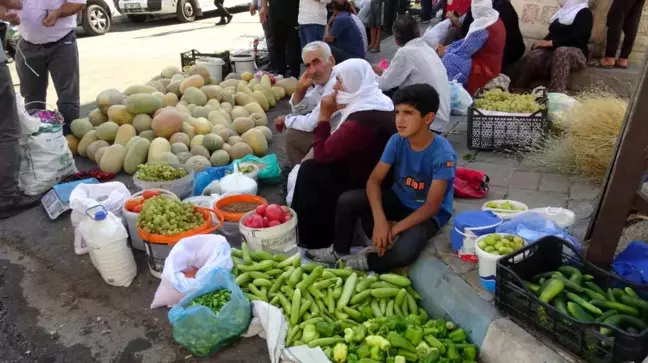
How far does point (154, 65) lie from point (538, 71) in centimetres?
668

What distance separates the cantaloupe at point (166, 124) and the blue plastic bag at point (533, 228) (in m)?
3.60

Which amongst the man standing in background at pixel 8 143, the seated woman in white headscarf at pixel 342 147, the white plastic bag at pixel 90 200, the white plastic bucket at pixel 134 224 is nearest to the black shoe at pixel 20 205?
the man standing in background at pixel 8 143

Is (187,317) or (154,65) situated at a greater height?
(154,65)

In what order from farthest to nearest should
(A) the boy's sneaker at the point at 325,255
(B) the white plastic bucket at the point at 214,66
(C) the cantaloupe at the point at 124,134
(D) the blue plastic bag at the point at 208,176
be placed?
(B) the white plastic bucket at the point at 214,66, (C) the cantaloupe at the point at 124,134, (D) the blue plastic bag at the point at 208,176, (A) the boy's sneaker at the point at 325,255

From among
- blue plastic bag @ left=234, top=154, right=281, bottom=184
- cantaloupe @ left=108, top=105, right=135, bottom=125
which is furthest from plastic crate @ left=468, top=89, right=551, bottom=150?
cantaloupe @ left=108, top=105, right=135, bottom=125

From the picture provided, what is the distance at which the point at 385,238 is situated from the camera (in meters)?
3.30

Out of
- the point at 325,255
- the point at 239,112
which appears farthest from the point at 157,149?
the point at 325,255

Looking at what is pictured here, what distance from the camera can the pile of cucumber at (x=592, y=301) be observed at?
7.73 feet

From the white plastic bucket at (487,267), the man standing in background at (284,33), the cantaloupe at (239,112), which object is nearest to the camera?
the white plastic bucket at (487,267)

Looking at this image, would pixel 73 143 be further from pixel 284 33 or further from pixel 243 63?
pixel 284 33

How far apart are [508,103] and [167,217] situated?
3.42 metres


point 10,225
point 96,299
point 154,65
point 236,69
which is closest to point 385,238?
point 96,299

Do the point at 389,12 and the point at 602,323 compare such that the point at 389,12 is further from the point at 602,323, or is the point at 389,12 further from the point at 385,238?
the point at 602,323

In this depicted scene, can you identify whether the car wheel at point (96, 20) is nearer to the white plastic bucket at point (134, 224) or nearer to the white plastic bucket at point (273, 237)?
the white plastic bucket at point (134, 224)
